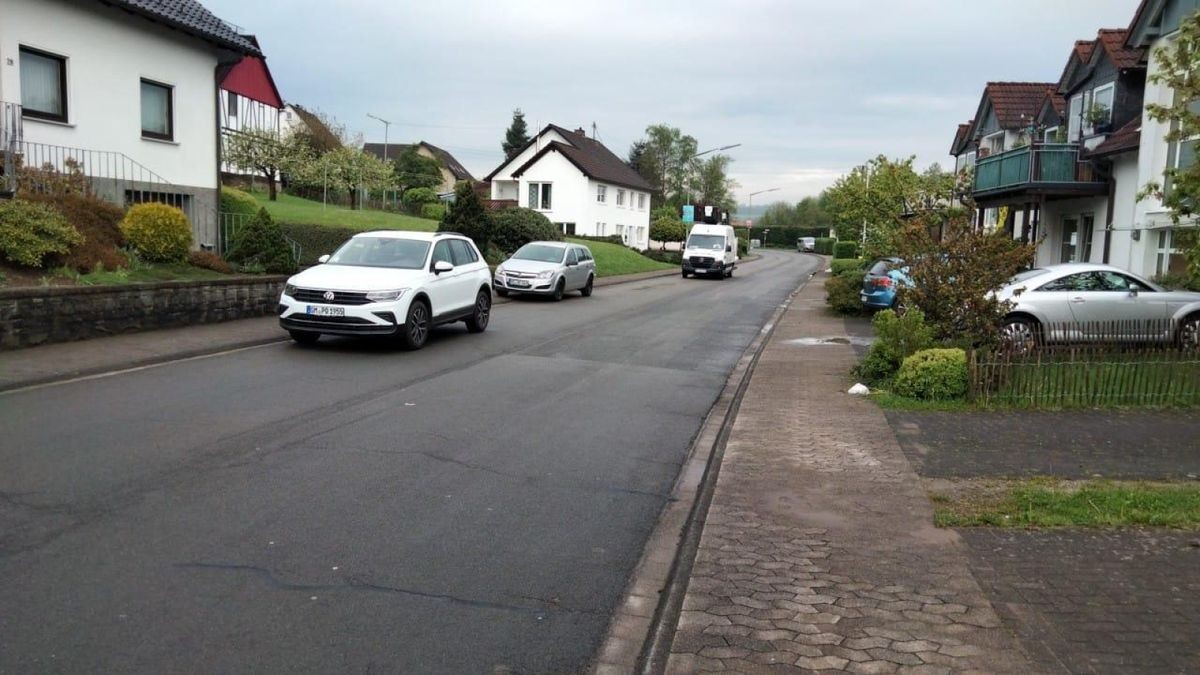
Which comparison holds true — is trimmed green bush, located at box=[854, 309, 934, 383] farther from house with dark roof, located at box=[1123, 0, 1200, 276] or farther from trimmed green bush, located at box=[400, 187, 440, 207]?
trimmed green bush, located at box=[400, 187, 440, 207]

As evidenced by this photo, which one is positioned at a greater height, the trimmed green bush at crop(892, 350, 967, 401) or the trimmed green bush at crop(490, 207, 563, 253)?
the trimmed green bush at crop(490, 207, 563, 253)

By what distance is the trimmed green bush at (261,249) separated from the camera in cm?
1726

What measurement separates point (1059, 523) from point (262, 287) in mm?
13833

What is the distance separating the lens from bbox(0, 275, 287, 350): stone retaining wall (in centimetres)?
1143

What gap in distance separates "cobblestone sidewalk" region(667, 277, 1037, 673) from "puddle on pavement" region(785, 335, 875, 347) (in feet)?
27.0

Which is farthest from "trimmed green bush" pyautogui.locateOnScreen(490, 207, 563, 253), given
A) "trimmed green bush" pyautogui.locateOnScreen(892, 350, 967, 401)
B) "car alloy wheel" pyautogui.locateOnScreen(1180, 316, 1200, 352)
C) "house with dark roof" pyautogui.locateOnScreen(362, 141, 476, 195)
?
"house with dark roof" pyautogui.locateOnScreen(362, 141, 476, 195)

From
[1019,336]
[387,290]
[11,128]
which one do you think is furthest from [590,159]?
[1019,336]

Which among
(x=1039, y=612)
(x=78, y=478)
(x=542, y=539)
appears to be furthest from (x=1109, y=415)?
(x=78, y=478)

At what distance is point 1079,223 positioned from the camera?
2612 cm

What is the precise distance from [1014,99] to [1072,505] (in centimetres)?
3373

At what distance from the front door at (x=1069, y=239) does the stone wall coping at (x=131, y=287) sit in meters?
21.2

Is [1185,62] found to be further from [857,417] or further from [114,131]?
[114,131]

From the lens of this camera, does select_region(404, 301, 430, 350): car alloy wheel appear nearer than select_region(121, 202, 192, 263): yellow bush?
Yes

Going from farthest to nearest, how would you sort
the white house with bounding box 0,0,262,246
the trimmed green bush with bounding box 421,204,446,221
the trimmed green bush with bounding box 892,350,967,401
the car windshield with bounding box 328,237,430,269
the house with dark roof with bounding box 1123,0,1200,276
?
the trimmed green bush with bounding box 421,204,446,221, the house with dark roof with bounding box 1123,0,1200,276, the white house with bounding box 0,0,262,246, the car windshield with bounding box 328,237,430,269, the trimmed green bush with bounding box 892,350,967,401
